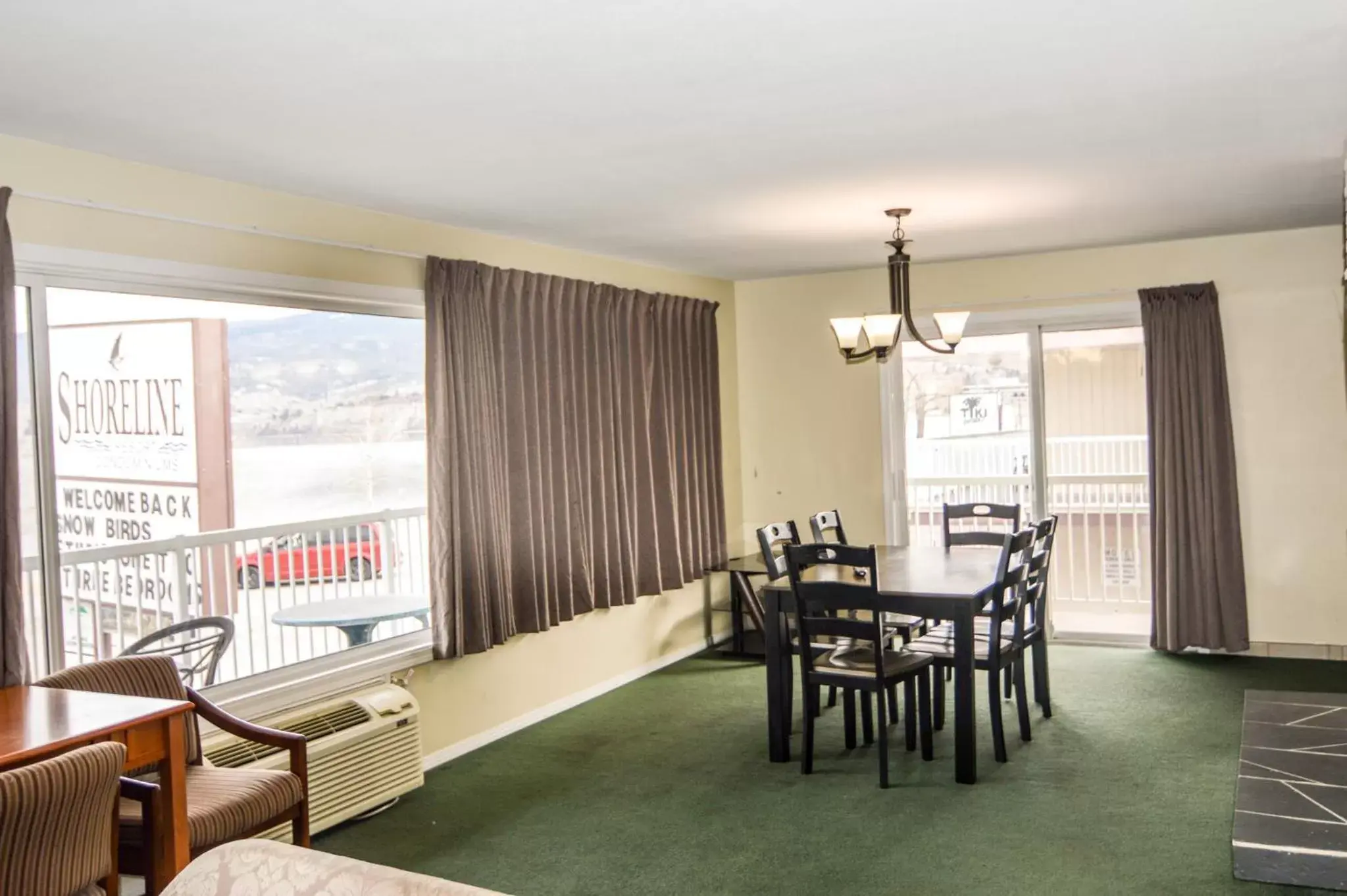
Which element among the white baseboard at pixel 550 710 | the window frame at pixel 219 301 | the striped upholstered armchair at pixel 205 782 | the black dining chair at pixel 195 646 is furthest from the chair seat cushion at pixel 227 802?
the white baseboard at pixel 550 710

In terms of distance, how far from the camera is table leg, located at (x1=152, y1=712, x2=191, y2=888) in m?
2.62

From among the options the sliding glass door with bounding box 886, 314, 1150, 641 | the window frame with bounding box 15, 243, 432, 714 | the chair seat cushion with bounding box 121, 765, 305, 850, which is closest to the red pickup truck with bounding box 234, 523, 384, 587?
the window frame with bounding box 15, 243, 432, 714

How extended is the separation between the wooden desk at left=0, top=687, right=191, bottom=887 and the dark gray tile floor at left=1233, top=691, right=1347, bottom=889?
2.95 metres

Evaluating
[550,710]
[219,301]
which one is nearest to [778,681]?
[550,710]

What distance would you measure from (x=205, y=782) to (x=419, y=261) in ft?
7.80

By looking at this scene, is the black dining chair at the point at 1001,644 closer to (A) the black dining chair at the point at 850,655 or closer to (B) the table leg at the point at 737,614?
(A) the black dining chair at the point at 850,655

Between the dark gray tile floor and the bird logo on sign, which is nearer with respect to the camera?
the dark gray tile floor

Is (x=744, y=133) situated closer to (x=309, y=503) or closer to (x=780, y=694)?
(x=780, y=694)

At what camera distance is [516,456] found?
5004 millimetres

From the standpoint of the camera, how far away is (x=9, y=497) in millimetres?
3004

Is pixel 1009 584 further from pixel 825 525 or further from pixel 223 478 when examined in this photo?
pixel 223 478

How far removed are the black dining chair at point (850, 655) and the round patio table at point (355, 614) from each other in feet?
5.52

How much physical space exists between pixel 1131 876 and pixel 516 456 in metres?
3.04

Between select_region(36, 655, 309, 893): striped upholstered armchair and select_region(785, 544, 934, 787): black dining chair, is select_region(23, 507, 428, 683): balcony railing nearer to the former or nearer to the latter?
select_region(36, 655, 309, 893): striped upholstered armchair
